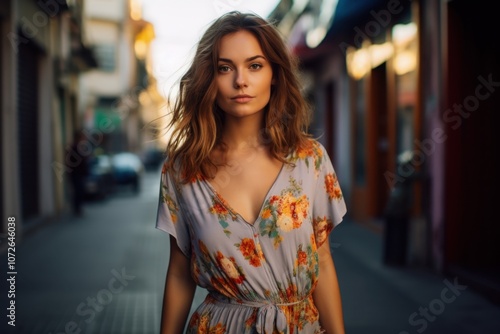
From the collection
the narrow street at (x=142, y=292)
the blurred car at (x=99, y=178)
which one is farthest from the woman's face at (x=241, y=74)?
the blurred car at (x=99, y=178)

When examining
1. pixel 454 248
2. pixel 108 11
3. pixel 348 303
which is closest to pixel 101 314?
pixel 348 303

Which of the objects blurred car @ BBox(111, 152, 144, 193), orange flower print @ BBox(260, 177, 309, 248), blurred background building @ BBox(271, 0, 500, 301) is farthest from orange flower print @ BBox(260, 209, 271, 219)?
blurred car @ BBox(111, 152, 144, 193)

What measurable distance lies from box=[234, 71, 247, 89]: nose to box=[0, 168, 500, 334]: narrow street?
1.78 m

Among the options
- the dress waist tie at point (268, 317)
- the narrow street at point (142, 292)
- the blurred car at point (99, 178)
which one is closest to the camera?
the dress waist tie at point (268, 317)

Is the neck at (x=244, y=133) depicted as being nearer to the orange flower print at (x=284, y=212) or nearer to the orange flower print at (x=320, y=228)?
the orange flower print at (x=284, y=212)

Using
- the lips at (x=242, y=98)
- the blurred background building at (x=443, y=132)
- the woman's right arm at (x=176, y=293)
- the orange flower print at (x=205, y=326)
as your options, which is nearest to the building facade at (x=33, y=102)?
the blurred background building at (x=443, y=132)

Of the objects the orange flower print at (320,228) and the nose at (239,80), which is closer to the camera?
the nose at (239,80)

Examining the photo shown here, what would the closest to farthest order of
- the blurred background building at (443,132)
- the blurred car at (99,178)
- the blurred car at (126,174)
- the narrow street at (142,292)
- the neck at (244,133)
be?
the neck at (244,133) → the narrow street at (142,292) → the blurred background building at (443,132) → the blurred car at (99,178) → the blurred car at (126,174)

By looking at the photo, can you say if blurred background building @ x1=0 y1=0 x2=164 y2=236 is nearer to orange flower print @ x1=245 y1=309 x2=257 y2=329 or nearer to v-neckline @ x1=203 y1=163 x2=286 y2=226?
v-neckline @ x1=203 y1=163 x2=286 y2=226

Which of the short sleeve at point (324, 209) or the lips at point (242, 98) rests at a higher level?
the lips at point (242, 98)

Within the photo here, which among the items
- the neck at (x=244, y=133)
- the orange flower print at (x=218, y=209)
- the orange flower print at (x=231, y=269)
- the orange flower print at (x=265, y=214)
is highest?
the neck at (x=244, y=133)

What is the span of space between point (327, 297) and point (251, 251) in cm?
34

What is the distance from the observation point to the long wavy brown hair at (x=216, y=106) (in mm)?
2143

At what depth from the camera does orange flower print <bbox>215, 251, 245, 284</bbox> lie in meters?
2.03
